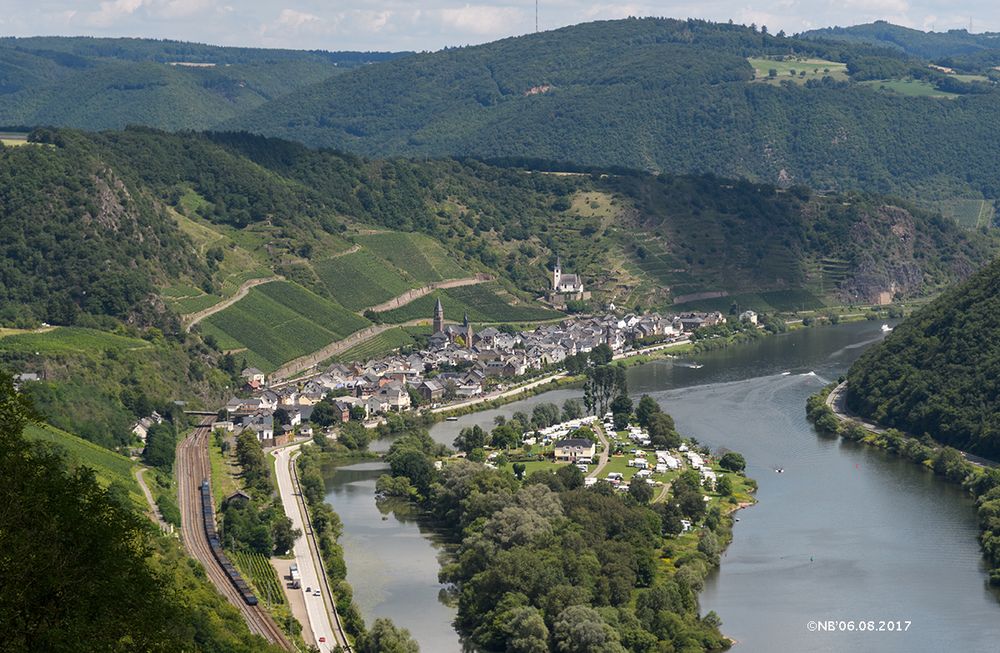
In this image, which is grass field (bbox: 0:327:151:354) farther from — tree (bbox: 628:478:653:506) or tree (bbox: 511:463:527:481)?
tree (bbox: 628:478:653:506)

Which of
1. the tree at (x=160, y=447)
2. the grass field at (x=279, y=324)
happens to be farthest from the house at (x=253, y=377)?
the tree at (x=160, y=447)

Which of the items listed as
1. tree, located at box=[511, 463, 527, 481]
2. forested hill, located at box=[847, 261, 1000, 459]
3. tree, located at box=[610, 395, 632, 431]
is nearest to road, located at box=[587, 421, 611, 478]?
tree, located at box=[610, 395, 632, 431]

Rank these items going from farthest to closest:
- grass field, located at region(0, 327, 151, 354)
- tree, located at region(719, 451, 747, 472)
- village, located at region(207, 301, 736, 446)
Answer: village, located at region(207, 301, 736, 446) < grass field, located at region(0, 327, 151, 354) < tree, located at region(719, 451, 747, 472)

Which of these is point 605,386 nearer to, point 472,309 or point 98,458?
point 472,309

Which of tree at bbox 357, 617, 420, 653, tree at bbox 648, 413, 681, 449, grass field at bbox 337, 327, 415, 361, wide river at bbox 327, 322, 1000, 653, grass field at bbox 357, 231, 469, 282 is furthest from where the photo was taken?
grass field at bbox 357, 231, 469, 282

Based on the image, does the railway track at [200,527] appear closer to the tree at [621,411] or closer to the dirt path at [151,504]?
the dirt path at [151,504]

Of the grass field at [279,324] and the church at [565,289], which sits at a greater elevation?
the grass field at [279,324]

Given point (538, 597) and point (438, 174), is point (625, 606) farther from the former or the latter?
point (438, 174)
